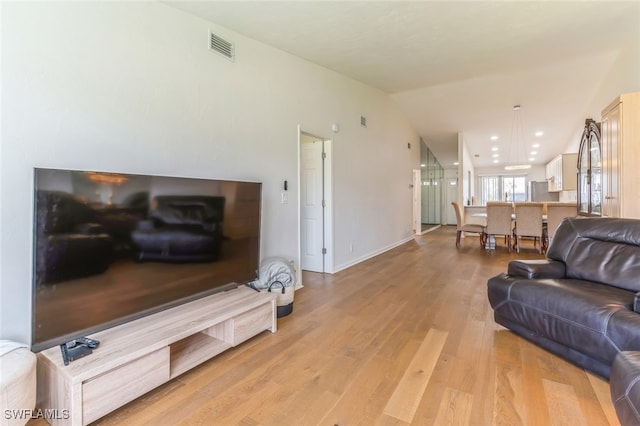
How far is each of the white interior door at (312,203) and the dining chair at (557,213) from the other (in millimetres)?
4575

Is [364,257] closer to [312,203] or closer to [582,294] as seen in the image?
[312,203]

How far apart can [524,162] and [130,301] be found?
49.3 feet

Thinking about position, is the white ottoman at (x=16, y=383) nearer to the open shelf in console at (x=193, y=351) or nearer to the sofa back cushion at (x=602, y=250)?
the open shelf in console at (x=193, y=351)

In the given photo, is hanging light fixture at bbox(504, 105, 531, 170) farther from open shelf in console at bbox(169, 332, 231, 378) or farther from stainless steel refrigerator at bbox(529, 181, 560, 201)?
open shelf in console at bbox(169, 332, 231, 378)

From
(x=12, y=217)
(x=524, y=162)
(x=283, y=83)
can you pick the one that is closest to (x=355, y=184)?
(x=283, y=83)

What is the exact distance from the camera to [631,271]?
2135 mm

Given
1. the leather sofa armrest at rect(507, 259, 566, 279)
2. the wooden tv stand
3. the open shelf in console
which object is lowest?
the open shelf in console

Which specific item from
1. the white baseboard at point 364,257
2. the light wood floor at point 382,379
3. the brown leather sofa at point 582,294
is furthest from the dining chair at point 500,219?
the light wood floor at point 382,379

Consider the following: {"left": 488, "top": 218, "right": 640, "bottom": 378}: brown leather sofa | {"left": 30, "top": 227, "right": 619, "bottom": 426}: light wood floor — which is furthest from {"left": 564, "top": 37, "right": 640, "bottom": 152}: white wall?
{"left": 30, "top": 227, "right": 619, "bottom": 426}: light wood floor

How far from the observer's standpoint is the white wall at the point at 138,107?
1.62 m

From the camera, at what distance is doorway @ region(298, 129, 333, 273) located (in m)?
4.31

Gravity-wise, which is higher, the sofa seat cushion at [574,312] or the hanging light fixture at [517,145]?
the hanging light fixture at [517,145]

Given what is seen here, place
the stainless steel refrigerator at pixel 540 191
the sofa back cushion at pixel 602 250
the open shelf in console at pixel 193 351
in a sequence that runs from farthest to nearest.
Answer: the stainless steel refrigerator at pixel 540 191 → the sofa back cushion at pixel 602 250 → the open shelf in console at pixel 193 351

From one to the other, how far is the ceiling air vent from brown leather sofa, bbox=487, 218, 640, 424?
316 centimetres
